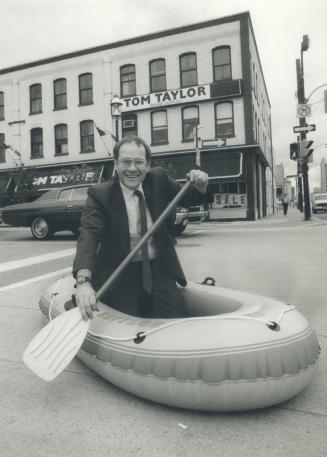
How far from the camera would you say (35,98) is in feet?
82.6

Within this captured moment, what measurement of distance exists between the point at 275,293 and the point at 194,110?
18.3 metres

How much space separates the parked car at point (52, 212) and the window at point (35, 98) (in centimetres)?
1506

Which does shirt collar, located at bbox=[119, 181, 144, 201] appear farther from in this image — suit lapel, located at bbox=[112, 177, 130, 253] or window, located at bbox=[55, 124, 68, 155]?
window, located at bbox=[55, 124, 68, 155]

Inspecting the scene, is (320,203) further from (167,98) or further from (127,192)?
(127,192)

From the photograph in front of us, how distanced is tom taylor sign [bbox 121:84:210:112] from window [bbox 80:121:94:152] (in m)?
2.39

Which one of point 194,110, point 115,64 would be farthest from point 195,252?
point 115,64

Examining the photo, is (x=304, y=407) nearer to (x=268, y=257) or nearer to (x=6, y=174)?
(x=268, y=257)

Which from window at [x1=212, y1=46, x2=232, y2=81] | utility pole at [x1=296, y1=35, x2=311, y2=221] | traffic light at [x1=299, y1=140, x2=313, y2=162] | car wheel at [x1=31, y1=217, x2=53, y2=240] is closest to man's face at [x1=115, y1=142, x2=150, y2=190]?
car wheel at [x1=31, y1=217, x2=53, y2=240]

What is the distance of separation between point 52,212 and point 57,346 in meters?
9.41

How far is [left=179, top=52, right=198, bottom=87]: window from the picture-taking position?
21.8 m

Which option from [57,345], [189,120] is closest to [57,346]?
[57,345]

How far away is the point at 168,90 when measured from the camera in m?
21.9

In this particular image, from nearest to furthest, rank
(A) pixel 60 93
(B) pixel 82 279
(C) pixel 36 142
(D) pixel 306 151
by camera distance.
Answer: (B) pixel 82 279
(D) pixel 306 151
(A) pixel 60 93
(C) pixel 36 142

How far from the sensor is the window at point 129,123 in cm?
2277
